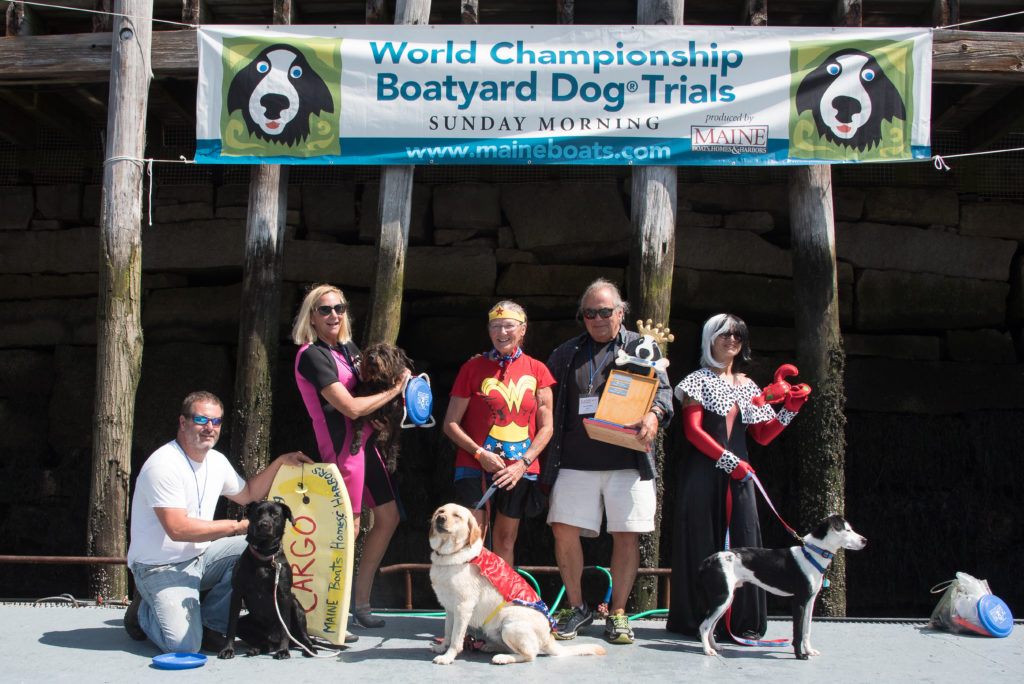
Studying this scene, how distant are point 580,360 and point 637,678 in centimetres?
149

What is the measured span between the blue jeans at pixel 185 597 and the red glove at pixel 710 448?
2054mm

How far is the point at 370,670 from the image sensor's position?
11.8ft

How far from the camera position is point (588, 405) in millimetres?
4316

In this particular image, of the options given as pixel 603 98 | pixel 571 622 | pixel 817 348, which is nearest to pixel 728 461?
pixel 571 622

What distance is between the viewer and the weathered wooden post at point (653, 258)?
5.19m

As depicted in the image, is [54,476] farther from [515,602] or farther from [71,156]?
[515,602]

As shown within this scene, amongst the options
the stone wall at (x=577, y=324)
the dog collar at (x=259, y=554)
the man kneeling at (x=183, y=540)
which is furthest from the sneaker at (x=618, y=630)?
the stone wall at (x=577, y=324)

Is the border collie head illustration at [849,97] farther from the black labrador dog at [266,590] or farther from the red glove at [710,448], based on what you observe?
the black labrador dog at [266,590]

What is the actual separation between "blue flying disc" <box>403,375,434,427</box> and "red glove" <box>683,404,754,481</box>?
1198mm

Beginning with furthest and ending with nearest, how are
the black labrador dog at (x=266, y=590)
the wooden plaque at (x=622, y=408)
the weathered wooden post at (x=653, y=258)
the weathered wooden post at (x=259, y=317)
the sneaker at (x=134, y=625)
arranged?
1. the weathered wooden post at (x=259, y=317)
2. the weathered wooden post at (x=653, y=258)
3. the wooden plaque at (x=622, y=408)
4. the sneaker at (x=134, y=625)
5. the black labrador dog at (x=266, y=590)

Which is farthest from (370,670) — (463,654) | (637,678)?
(637,678)

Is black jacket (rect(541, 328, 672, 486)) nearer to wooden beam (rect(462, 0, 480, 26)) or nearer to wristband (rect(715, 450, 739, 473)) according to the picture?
wristband (rect(715, 450, 739, 473))

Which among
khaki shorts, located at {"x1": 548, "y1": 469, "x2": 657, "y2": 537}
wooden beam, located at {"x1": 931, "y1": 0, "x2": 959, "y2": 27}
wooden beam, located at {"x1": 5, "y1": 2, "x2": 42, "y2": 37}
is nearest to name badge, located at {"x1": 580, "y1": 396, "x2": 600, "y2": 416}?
khaki shorts, located at {"x1": 548, "y1": 469, "x2": 657, "y2": 537}

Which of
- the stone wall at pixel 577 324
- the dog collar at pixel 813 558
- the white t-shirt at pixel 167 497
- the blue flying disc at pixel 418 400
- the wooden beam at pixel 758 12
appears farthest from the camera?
the stone wall at pixel 577 324
